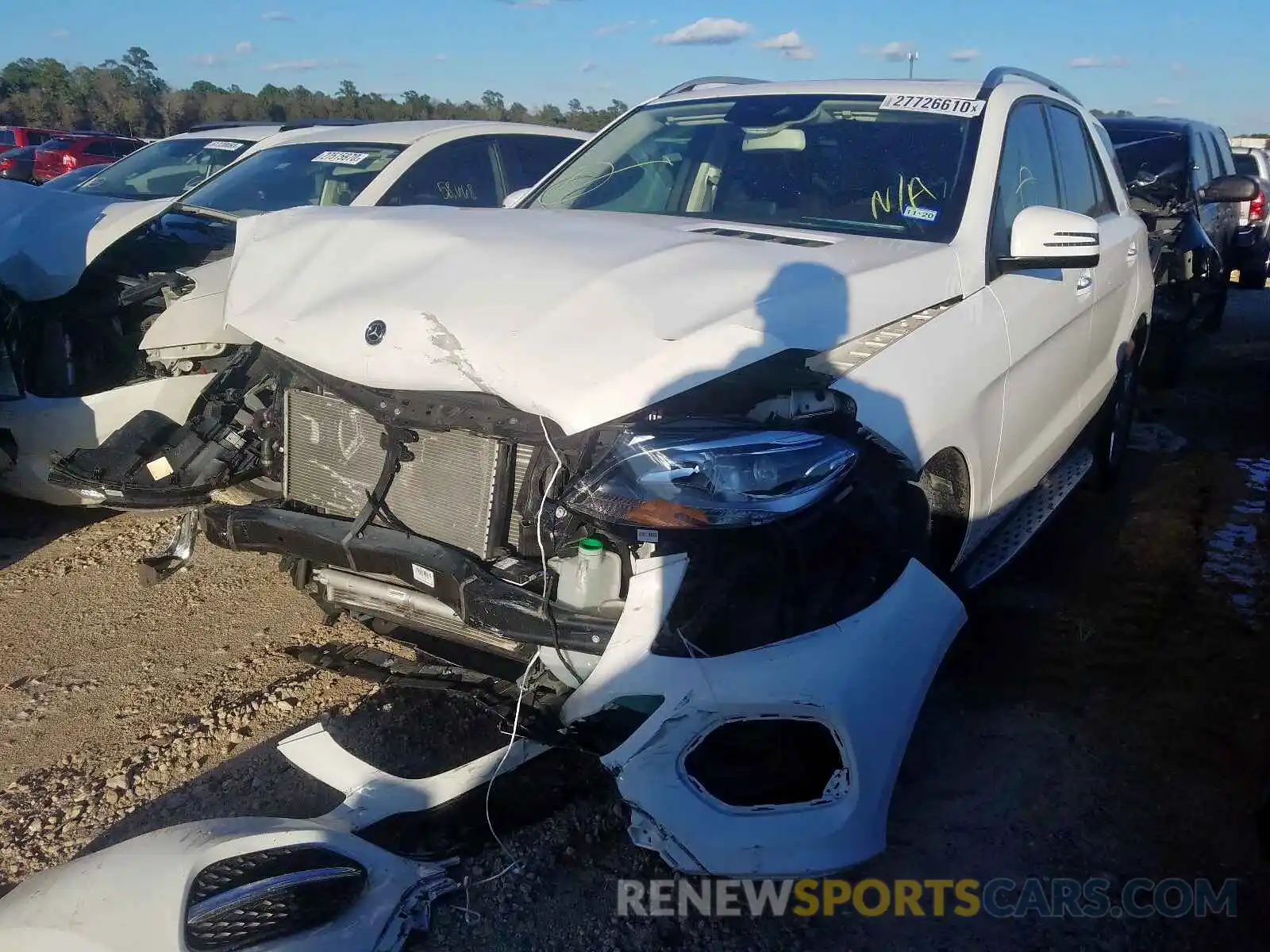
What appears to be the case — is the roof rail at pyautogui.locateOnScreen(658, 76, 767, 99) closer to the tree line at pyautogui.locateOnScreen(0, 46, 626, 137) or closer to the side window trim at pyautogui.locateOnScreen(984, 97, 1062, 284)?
the side window trim at pyautogui.locateOnScreen(984, 97, 1062, 284)

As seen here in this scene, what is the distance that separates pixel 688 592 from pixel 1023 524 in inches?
79.2

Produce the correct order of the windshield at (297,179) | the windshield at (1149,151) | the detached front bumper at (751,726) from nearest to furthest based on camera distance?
the detached front bumper at (751,726) < the windshield at (297,179) < the windshield at (1149,151)

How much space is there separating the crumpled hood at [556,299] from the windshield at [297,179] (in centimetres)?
265

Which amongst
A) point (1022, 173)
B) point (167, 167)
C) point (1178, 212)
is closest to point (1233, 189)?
point (1178, 212)

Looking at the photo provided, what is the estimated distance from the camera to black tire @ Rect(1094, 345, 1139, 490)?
4949 mm

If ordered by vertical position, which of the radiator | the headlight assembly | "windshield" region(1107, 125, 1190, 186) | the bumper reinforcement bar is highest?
"windshield" region(1107, 125, 1190, 186)

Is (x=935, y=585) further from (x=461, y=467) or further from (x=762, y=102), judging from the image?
(x=762, y=102)

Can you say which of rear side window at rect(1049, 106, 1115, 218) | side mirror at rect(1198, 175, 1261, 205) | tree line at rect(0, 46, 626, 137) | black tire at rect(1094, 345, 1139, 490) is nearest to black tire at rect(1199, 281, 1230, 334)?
side mirror at rect(1198, 175, 1261, 205)

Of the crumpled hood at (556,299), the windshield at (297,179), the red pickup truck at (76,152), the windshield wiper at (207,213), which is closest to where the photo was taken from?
the crumpled hood at (556,299)

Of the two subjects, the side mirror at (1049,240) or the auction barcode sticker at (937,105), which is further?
the auction barcode sticker at (937,105)

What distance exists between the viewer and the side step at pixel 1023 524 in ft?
10.8

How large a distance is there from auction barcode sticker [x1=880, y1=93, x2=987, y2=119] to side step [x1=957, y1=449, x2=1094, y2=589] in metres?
1.37

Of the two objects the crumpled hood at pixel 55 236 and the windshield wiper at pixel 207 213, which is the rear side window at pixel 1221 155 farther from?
the crumpled hood at pixel 55 236

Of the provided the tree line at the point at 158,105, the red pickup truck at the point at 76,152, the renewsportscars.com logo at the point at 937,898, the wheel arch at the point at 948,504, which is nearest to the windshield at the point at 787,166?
the wheel arch at the point at 948,504
